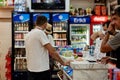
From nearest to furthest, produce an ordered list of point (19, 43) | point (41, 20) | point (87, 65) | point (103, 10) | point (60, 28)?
point (87, 65), point (41, 20), point (19, 43), point (60, 28), point (103, 10)

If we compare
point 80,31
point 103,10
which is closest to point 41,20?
point 80,31

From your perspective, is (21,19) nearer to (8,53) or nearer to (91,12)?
(8,53)

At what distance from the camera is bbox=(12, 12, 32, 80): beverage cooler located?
8.84 m

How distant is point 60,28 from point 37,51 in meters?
4.37

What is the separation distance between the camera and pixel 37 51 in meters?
4.81

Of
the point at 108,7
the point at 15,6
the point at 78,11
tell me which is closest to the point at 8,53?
the point at 15,6

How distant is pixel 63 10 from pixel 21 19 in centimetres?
146

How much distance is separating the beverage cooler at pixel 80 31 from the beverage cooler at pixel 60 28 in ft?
1.53

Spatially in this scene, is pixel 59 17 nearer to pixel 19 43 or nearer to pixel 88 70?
pixel 19 43

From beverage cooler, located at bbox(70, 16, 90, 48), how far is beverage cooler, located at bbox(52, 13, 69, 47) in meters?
0.46

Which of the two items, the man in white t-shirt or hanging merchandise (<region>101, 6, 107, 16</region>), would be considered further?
hanging merchandise (<region>101, 6, 107, 16</region>)

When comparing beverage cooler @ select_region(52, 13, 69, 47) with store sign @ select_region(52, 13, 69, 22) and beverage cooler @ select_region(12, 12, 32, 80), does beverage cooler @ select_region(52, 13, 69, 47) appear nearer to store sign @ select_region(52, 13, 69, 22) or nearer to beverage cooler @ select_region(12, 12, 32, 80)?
store sign @ select_region(52, 13, 69, 22)

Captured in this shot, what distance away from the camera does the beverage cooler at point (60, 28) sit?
8.98 meters

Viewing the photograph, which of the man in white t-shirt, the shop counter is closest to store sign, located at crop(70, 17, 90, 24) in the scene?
the man in white t-shirt
